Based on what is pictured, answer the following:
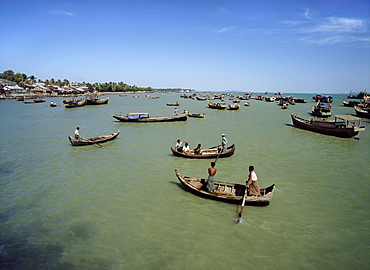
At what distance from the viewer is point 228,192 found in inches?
410

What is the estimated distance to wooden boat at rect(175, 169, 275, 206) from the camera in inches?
378

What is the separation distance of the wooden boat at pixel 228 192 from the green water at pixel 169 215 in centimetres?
38

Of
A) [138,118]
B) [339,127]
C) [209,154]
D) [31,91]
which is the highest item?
[31,91]

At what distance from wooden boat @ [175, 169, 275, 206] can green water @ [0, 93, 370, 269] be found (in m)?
0.38

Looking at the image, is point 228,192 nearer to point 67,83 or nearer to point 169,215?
point 169,215

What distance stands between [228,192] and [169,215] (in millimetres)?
3177

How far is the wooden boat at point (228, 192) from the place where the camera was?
31.5 ft

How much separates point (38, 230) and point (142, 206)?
4.20m

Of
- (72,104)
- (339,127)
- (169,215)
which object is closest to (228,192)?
(169,215)

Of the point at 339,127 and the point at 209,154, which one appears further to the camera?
the point at 339,127

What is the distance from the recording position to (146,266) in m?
6.65

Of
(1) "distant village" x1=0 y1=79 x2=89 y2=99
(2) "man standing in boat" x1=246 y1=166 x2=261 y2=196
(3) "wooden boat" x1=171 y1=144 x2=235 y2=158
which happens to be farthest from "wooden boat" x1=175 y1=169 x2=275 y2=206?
(1) "distant village" x1=0 y1=79 x2=89 y2=99

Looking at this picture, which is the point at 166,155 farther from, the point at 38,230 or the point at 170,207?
the point at 38,230

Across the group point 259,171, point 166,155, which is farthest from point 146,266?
point 166,155
